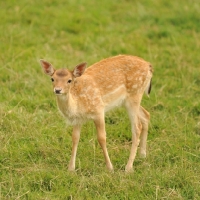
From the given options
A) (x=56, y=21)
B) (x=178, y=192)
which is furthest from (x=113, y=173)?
(x=56, y=21)

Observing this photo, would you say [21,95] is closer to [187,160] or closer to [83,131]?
[83,131]

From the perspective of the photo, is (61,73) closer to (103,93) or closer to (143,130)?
(103,93)

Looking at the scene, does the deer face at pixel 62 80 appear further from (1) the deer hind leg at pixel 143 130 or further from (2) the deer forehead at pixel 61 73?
(1) the deer hind leg at pixel 143 130

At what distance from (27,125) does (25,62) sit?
2348 mm

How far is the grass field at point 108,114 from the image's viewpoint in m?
6.61

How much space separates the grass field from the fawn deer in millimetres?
263

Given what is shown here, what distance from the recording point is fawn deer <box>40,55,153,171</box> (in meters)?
6.99

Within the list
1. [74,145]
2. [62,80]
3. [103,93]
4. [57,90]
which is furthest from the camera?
[103,93]

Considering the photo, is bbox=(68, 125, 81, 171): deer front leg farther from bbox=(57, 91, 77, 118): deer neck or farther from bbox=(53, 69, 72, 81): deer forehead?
bbox=(53, 69, 72, 81): deer forehead

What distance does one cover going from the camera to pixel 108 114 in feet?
28.3

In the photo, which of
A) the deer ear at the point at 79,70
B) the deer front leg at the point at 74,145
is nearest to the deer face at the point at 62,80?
the deer ear at the point at 79,70

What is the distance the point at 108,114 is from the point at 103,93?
1224mm

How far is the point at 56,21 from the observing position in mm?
11906

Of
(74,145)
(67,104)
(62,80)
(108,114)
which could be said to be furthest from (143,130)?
(62,80)
